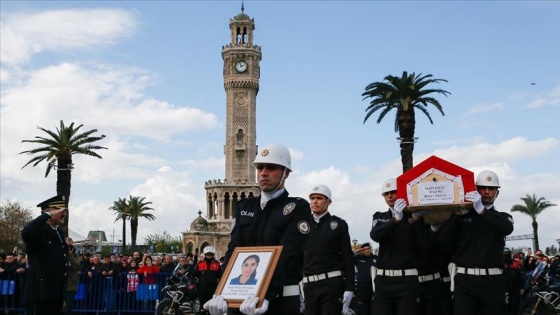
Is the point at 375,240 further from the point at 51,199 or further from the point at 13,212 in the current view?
the point at 13,212

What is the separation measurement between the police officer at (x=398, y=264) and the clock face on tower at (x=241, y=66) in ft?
260

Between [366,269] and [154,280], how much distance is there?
7060 mm

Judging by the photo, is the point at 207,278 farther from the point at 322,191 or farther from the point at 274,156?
the point at 274,156

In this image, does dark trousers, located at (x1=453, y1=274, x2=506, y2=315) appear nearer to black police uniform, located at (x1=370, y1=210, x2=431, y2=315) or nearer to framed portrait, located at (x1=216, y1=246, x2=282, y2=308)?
black police uniform, located at (x1=370, y1=210, x2=431, y2=315)

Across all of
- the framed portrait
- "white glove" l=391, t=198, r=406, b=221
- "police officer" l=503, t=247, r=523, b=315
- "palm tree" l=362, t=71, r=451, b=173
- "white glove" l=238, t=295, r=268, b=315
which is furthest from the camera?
"palm tree" l=362, t=71, r=451, b=173

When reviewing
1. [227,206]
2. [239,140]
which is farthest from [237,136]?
[227,206]

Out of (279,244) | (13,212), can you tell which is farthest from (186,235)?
(279,244)

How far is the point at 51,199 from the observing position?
1080 cm

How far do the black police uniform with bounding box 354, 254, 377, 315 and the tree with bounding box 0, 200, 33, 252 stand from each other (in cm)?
6422

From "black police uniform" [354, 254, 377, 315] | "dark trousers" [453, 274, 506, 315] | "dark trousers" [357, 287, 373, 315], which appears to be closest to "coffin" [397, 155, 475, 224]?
"dark trousers" [453, 274, 506, 315]

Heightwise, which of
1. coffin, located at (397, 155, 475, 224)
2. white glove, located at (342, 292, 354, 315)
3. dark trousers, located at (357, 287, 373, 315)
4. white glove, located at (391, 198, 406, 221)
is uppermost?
coffin, located at (397, 155, 475, 224)

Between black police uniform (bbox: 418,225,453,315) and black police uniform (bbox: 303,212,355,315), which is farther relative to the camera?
black police uniform (bbox: 303,212,355,315)

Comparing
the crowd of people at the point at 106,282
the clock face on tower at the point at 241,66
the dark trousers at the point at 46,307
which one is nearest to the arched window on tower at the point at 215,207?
the clock face on tower at the point at 241,66

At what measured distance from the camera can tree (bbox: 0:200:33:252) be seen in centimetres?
7488
